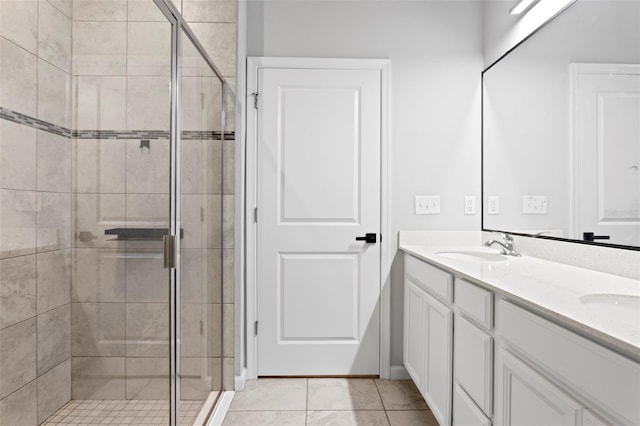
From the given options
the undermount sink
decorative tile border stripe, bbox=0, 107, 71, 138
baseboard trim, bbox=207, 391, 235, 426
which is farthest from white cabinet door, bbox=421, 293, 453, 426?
decorative tile border stripe, bbox=0, 107, 71, 138

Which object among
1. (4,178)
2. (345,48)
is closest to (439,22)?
(345,48)

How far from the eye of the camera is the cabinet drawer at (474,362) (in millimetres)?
1355

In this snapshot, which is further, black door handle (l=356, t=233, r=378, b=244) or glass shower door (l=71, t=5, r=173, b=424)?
black door handle (l=356, t=233, r=378, b=244)

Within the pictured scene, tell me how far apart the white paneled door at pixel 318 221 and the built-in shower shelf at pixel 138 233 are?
47.7 inches

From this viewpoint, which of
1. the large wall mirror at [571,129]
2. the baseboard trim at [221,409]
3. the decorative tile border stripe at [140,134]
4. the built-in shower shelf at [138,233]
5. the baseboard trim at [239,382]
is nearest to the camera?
the decorative tile border stripe at [140,134]

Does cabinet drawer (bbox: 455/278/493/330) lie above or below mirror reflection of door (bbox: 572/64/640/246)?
below

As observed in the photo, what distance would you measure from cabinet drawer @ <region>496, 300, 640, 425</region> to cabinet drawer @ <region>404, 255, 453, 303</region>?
504mm

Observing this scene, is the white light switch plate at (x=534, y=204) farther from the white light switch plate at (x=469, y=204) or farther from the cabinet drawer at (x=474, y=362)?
the cabinet drawer at (x=474, y=362)

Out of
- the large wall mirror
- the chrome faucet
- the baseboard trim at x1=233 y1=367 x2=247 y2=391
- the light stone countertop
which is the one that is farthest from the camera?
the baseboard trim at x1=233 y1=367 x2=247 y2=391

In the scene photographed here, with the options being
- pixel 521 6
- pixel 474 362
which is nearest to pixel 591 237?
pixel 474 362

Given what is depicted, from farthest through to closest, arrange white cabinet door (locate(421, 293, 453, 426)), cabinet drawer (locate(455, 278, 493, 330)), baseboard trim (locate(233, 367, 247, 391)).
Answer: baseboard trim (locate(233, 367, 247, 391)), white cabinet door (locate(421, 293, 453, 426)), cabinet drawer (locate(455, 278, 493, 330))

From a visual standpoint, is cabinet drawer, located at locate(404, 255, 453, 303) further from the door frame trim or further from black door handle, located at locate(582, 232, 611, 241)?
black door handle, located at locate(582, 232, 611, 241)

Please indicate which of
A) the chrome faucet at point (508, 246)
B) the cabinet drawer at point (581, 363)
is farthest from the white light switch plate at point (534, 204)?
the cabinet drawer at point (581, 363)

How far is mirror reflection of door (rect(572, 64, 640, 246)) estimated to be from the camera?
4.71ft
